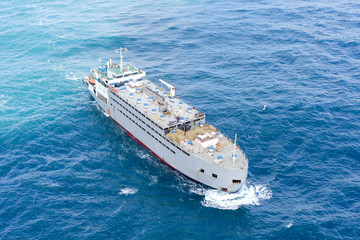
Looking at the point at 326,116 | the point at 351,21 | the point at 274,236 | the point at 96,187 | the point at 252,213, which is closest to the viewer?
the point at 274,236

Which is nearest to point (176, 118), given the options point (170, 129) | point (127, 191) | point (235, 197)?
point (170, 129)

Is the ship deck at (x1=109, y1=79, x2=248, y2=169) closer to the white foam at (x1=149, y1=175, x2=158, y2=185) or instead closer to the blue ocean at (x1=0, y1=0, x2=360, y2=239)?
the blue ocean at (x1=0, y1=0, x2=360, y2=239)

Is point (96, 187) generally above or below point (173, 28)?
below

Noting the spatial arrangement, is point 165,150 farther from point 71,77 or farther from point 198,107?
point 71,77

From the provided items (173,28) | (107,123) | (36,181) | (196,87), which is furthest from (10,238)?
(173,28)

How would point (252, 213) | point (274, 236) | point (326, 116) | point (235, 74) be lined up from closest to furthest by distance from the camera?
point (274, 236), point (252, 213), point (326, 116), point (235, 74)

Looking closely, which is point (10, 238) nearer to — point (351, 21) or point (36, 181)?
point (36, 181)

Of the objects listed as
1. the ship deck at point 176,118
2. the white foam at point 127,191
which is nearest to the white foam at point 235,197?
the ship deck at point 176,118
